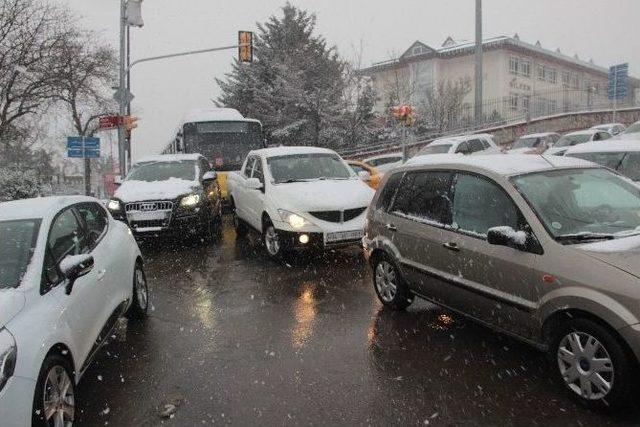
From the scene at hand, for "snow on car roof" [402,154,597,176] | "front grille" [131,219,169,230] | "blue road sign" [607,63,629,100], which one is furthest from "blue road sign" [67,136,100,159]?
"blue road sign" [607,63,629,100]

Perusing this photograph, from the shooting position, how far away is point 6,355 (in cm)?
292

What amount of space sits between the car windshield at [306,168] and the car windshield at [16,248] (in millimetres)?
5347

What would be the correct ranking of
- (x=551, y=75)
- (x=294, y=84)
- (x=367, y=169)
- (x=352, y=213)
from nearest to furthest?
(x=352, y=213) → (x=367, y=169) → (x=294, y=84) → (x=551, y=75)

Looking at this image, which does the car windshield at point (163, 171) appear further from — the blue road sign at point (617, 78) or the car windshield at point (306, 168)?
the blue road sign at point (617, 78)

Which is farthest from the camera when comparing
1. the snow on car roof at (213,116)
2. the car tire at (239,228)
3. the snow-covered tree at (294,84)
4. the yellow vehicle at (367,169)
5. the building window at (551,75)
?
the building window at (551,75)

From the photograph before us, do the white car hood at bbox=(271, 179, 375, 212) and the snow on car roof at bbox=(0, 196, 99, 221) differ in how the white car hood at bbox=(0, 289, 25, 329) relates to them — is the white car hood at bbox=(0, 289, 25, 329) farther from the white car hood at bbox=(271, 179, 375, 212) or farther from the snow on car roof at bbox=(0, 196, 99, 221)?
the white car hood at bbox=(271, 179, 375, 212)

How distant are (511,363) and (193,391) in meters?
2.56

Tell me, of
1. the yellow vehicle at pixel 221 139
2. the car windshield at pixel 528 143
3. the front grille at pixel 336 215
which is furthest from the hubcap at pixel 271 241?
the car windshield at pixel 528 143

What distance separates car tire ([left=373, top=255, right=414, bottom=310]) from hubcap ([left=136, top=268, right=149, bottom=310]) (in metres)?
2.62

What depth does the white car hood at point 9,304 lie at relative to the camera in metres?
3.10

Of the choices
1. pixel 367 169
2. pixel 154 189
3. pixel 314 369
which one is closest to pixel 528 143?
pixel 367 169

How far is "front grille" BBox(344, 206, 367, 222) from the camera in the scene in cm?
828

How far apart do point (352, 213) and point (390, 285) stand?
2514 millimetres

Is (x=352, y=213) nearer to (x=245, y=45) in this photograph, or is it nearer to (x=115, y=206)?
(x=115, y=206)
